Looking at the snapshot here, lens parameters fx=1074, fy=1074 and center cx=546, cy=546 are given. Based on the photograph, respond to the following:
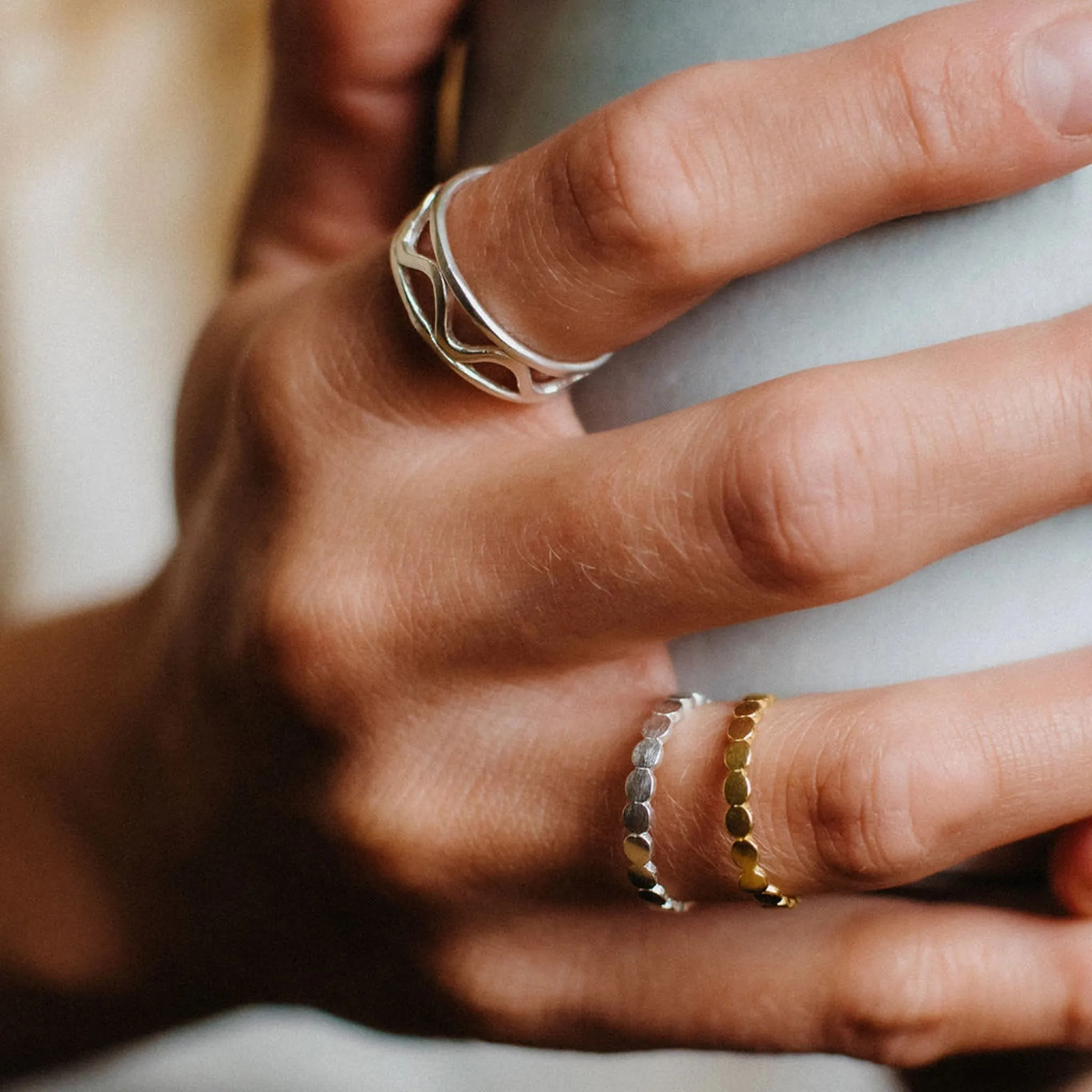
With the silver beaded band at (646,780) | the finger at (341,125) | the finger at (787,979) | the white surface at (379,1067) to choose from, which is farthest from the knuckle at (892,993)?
the white surface at (379,1067)

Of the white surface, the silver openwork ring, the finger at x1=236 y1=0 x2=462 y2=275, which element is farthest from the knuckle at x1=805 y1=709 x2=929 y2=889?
the white surface

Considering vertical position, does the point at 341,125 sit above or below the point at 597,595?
above

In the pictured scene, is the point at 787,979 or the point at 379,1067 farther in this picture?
the point at 379,1067

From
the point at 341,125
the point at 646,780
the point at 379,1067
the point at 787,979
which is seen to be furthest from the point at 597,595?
the point at 379,1067

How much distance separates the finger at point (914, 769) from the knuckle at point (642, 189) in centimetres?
18

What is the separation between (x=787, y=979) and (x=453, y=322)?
332mm

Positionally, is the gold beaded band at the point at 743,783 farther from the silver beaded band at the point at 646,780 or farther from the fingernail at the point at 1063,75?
the fingernail at the point at 1063,75

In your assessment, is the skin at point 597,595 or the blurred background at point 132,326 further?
the blurred background at point 132,326

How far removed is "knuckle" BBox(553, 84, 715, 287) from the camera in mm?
390

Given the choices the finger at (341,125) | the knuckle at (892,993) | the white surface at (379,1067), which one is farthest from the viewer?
the white surface at (379,1067)

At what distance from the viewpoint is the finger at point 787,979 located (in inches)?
18.3

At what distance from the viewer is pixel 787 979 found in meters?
0.49

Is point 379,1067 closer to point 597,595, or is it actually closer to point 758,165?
point 597,595

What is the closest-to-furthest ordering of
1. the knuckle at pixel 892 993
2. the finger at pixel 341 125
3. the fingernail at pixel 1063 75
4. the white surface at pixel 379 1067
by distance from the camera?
the fingernail at pixel 1063 75, the knuckle at pixel 892 993, the finger at pixel 341 125, the white surface at pixel 379 1067
